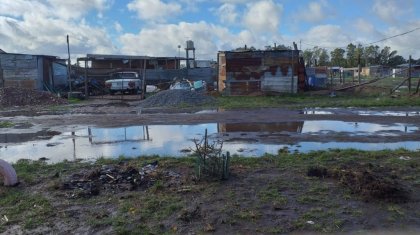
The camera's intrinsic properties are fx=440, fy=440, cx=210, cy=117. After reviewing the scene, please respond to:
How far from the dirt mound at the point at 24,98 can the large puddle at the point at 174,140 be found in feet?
45.0

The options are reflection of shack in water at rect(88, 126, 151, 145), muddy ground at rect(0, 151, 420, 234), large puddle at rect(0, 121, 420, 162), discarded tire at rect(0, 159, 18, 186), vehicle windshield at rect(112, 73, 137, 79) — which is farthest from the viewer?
vehicle windshield at rect(112, 73, 137, 79)

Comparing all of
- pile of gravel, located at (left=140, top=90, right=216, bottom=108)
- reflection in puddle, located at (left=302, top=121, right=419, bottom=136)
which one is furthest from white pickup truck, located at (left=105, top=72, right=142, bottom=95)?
reflection in puddle, located at (left=302, top=121, right=419, bottom=136)

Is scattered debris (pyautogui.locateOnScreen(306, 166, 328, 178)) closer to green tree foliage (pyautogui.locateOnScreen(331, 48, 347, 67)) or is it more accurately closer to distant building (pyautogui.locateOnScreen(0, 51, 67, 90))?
distant building (pyautogui.locateOnScreen(0, 51, 67, 90))

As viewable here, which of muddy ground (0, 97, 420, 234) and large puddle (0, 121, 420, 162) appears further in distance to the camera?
large puddle (0, 121, 420, 162)

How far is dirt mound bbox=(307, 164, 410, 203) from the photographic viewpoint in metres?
6.11

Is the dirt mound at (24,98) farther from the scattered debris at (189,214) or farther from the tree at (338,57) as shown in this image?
the tree at (338,57)

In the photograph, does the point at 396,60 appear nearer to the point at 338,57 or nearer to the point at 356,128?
the point at 338,57

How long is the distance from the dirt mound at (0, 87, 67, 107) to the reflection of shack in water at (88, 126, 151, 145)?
14.0 meters

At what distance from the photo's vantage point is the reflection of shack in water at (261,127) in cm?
1387

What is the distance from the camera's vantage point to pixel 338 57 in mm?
93500

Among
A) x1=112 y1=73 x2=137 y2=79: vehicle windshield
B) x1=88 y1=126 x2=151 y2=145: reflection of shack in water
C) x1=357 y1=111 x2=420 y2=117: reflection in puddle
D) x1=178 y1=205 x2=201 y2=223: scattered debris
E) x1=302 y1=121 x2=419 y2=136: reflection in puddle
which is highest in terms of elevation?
x1=112 y1=73 x2=137 y2=79: vehicle windshield

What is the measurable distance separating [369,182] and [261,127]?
8130mm

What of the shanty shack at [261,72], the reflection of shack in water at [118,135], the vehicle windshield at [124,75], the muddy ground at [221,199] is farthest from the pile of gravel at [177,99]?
the muddy ground at [221,199]

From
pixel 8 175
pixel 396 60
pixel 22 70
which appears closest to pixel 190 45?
pixel 22 70
